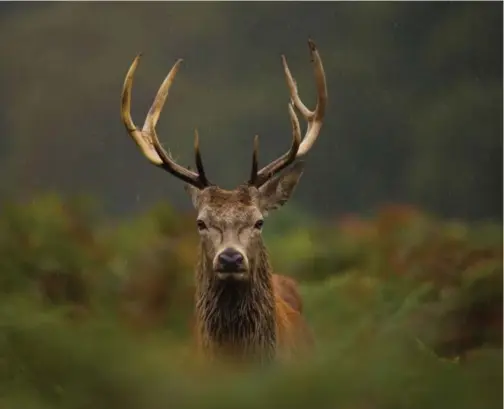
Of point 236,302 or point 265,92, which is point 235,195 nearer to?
point 236,302

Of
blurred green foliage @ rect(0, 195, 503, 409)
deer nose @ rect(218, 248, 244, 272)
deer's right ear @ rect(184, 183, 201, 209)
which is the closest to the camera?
blurred green foliage @ rect(0, 195, 503, 409)

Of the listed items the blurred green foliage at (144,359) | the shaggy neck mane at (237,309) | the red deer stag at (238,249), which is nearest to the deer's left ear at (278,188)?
the red deer stag at (238,249)

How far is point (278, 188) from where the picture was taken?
4410 mm

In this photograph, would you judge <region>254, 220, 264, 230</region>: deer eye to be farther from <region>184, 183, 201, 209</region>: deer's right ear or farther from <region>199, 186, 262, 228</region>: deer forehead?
<region>184, 183, 201, 209</region>: deer's right ear

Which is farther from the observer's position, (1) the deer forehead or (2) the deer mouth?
(1) the deer forehead

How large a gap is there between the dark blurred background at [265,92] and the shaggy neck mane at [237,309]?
4.80 meters

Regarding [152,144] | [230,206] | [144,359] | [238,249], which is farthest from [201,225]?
[144,359]

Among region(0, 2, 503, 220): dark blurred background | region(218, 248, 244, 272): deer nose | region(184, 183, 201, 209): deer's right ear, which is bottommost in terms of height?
region(218, 248, 244, 272): deer nose

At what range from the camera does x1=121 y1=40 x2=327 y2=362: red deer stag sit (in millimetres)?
4012

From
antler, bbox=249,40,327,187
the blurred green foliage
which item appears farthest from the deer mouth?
the blurred green foliage

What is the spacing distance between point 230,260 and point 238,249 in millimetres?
86

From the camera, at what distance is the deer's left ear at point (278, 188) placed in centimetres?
436

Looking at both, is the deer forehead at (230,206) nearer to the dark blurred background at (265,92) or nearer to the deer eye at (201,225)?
the deer eye at (201,225)

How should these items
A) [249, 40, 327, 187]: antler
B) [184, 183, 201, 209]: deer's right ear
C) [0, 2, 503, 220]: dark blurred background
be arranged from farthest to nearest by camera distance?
[0, 2, 503, 220]: dark blurred background < [184, 183, 201, 209]: deer's right ear < [249, 40, 327, 187]: antler
